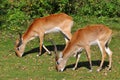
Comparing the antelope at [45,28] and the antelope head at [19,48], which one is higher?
the antelope at [45,28]

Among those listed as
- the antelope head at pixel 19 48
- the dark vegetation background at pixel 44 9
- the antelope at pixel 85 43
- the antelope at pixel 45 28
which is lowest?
the dark vegetation background at pixel 44 9

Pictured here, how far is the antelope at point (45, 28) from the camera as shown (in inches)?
576

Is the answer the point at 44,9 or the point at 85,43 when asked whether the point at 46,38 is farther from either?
the point at 85,43

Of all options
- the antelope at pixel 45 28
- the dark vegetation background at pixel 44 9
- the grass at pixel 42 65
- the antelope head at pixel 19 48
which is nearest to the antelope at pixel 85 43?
the grass at pixel 42 65

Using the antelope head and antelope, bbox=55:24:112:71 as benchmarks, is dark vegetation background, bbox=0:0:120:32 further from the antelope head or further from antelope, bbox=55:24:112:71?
antelope, bbox=55:24:112:71

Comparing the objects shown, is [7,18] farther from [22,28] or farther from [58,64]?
[58,64]

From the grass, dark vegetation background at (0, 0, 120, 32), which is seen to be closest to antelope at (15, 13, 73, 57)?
the grass

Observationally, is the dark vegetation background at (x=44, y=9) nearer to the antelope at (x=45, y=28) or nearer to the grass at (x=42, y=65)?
the grass at (x=42, y=65)

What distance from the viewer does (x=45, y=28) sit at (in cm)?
1484

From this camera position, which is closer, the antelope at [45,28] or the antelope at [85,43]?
the antelope at [85,43]

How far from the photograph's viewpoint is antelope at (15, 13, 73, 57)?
1463 cm

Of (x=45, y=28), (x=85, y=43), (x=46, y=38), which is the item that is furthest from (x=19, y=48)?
(x=85, y=43)

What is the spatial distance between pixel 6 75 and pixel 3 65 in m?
1.21

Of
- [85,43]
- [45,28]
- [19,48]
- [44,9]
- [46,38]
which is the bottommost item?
[44,9]
